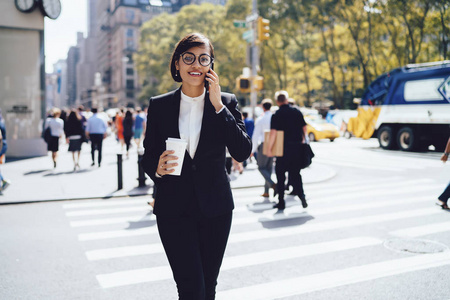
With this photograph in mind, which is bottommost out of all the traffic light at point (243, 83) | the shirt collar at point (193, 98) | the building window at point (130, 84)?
the shirt collar at point (193, 98)

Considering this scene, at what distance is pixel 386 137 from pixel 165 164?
19646 millimetres

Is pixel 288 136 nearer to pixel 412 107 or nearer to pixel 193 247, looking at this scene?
pixel 193 247

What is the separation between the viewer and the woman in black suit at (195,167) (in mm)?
2414

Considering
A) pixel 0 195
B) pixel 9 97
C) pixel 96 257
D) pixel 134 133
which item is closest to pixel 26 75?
pixel 9 97

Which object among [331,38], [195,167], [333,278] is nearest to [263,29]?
[333,278]

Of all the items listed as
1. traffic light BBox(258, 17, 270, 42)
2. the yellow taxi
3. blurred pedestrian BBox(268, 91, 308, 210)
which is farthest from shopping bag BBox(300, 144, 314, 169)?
the yellow taxi

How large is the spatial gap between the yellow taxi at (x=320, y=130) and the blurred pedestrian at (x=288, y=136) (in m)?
19.1

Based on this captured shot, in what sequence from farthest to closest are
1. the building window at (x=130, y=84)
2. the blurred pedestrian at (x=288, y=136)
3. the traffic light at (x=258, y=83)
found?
the building window at (x=130, y=84)
the traffic light at (x=258, y=83)
the blurred pedestrian at (x=288, y=136)

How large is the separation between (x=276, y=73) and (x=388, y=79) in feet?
88.1

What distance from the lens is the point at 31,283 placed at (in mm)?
4363

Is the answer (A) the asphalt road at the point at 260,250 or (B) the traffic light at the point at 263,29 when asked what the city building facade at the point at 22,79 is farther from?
(A) the asphalt road at the point at 260,250

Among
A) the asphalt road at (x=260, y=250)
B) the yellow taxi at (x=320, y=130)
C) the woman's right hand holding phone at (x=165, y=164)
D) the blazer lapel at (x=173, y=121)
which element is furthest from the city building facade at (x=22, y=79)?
the woman's right hand holding phone at (x=165, y=164)

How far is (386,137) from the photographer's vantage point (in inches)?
806

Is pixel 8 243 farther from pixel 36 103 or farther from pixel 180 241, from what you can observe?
pixel 36 103
